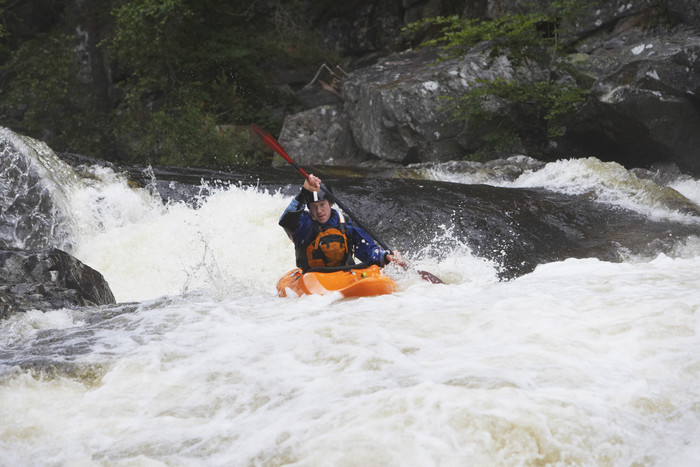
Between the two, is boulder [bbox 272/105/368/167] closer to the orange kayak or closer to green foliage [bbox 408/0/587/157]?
green foliage [bbox 408/0/587/157]

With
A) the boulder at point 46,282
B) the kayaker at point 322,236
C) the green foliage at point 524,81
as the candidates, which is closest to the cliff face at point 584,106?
the green foliage at point 524,81

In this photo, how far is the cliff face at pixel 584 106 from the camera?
8.07 meters

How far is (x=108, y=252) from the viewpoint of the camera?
238 inches

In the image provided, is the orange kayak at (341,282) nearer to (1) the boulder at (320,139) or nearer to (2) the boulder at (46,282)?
(2) the boulder at (46,282)

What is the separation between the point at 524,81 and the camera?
33.1 ft

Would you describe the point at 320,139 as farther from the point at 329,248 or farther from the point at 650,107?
the point at 329,248

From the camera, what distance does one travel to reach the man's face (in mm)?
4496

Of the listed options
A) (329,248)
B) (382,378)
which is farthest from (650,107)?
Result: (382,378)

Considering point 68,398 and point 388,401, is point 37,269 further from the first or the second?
point 388,401

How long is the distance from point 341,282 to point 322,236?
57 cm

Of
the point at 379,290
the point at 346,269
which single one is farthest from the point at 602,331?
the point at 346,269

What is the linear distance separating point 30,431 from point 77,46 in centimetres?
1399

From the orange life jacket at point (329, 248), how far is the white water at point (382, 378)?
25.8 inches

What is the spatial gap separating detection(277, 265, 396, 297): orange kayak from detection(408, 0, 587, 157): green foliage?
5809 millimetres
